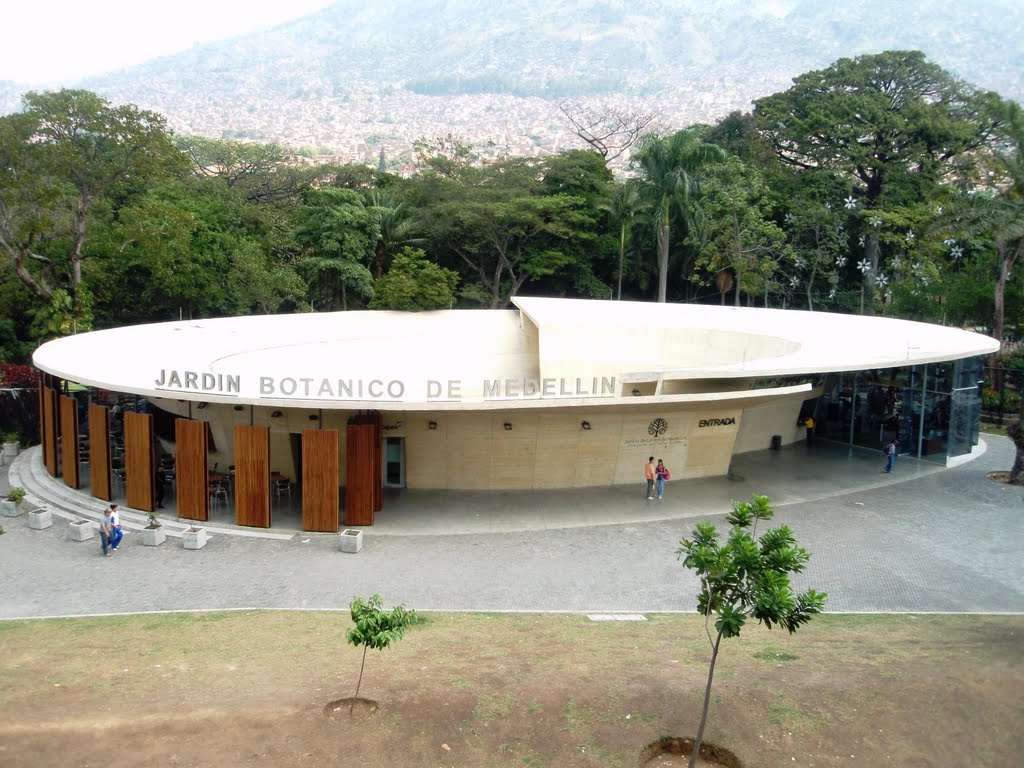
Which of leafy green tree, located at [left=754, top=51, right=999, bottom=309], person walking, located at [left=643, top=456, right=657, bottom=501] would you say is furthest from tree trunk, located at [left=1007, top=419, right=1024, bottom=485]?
leafy green tree, located at [left=754, top=51, right=999, bottom=309]

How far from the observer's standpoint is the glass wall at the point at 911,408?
97.1ft

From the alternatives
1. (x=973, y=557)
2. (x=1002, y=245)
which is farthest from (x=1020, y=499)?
(x=1002, y=245)

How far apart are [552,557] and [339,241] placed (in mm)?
37314

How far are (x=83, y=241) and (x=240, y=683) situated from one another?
39.5 m

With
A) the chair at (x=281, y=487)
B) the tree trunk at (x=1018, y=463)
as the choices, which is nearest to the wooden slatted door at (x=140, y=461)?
the chair at (x=281, y=487)

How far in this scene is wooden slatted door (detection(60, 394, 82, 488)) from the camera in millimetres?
25141

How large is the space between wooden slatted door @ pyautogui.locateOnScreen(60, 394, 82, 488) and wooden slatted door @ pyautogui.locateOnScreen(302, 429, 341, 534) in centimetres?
873

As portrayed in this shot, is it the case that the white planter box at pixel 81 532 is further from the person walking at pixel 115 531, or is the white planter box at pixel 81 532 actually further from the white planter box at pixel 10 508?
the white planter box at pixel 10 508

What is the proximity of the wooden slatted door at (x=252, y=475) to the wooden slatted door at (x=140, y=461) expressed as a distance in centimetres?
297

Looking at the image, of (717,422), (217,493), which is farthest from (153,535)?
(717,422)

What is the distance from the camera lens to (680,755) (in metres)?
10.6

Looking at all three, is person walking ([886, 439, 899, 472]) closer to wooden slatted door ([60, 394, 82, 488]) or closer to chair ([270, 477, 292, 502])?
chair ([270, 477, 292, 502])

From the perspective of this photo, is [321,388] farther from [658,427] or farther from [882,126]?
[882,126]

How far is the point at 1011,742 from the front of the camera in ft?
35.2
